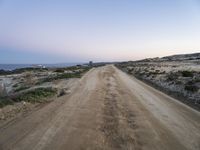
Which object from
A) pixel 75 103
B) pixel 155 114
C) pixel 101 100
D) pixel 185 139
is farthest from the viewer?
pixel 101 100

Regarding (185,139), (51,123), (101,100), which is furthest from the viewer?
(101,100)

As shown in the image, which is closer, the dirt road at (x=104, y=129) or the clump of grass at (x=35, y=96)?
the dirt road at (x=104, y=129)

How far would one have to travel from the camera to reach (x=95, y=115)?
11.9 metres

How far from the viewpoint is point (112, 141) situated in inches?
316

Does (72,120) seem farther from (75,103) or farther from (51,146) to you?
(75,103)

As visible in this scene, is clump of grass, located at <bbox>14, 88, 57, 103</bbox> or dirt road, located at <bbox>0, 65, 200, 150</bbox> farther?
clump of grass, located at <bbox>14, 88, 57, 103</bbox>

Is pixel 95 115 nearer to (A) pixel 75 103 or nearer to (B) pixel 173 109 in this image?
(A) pixel 75 103

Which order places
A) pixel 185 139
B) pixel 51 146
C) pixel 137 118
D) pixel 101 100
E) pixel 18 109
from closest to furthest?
pixel 51 146, pixel 185 139, pixel 137 118, pixel 18 109, pixel 101 100

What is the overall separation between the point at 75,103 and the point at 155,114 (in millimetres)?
4547

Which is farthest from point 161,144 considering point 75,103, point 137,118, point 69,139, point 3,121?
point 75,103

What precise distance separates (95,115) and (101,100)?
434cm

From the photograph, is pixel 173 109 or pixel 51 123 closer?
pixel 51 123

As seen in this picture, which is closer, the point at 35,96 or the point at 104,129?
the point at 104,129

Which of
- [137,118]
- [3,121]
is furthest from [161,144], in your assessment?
[3,121]
